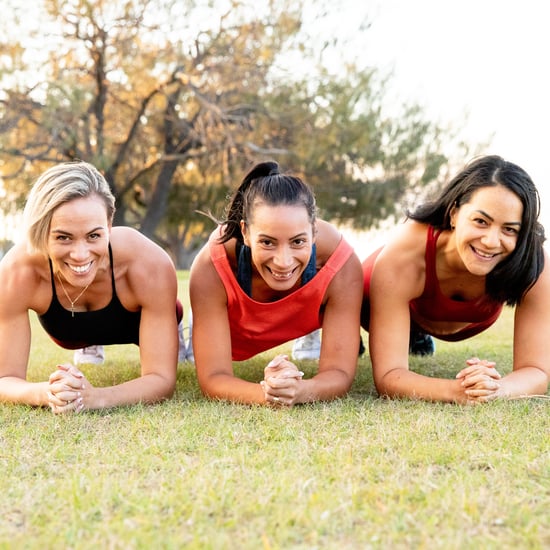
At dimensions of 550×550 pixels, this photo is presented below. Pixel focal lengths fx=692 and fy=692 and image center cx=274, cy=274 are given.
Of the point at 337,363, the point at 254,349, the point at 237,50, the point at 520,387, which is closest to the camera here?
the point at 520,387

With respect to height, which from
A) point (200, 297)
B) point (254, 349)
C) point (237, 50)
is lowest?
point (254, 349)

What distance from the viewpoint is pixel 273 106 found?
2020cm

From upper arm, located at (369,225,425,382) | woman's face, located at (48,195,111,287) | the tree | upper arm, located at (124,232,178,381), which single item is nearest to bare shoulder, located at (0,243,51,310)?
woman's face, located at (48,195,111,287)

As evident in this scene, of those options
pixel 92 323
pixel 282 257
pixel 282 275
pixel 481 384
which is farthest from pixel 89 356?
pixel 481 384

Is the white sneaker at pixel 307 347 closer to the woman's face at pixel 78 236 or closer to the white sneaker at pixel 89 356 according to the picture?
the white sneaker at pixel 89 356

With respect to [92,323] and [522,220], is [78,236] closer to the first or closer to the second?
[92,323]

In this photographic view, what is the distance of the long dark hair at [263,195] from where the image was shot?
3.45 meters

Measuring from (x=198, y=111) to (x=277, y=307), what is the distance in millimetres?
18088

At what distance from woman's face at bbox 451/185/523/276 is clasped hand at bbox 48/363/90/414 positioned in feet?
6.73

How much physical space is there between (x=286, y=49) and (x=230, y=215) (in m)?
17.4

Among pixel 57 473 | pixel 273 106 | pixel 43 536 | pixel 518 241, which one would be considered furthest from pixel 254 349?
pixel 273 106

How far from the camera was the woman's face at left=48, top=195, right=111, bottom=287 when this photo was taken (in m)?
3.36

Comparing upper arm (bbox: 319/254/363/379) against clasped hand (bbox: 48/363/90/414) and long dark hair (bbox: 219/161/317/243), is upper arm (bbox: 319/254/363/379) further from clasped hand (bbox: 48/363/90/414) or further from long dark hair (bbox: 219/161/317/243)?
clasped hand (bbox: 48/363/90/414)

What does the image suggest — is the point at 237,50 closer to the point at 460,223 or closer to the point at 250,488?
the point at 460,223
